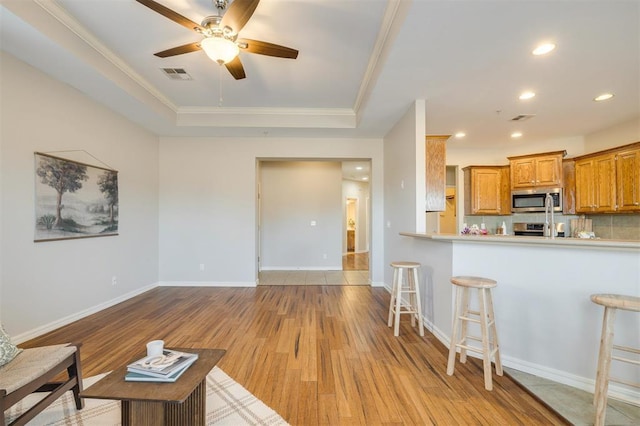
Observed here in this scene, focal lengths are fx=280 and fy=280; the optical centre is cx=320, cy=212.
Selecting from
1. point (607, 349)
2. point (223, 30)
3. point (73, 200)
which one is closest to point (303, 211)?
point (73, 200)

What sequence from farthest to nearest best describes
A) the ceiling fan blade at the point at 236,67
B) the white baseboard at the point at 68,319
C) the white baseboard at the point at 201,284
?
the white baseboard at the point at 201,284
the white baseboard at the point at 68,319
the ceiling fan blade at the point at 236,67

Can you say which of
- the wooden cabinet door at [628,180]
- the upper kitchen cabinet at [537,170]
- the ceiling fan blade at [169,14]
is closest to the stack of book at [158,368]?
the ceiling fan blade at [169,14]

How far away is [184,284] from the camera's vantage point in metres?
5.21

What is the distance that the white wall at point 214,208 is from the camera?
17.1 ft

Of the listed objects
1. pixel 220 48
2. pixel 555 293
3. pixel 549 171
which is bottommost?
pixel 555 293

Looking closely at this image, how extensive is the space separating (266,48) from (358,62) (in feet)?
4.07

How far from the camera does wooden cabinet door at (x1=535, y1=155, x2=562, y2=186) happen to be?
5109 mm

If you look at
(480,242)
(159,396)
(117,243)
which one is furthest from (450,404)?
(117,243)

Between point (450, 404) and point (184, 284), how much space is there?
4.74m

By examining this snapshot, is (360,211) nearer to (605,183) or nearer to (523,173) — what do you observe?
(523,173)

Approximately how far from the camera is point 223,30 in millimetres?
2230

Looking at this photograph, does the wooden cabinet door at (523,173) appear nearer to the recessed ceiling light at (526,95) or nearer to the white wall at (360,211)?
the recessed ceiling light at (526,95)

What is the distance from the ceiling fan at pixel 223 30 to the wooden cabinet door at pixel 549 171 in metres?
5.19

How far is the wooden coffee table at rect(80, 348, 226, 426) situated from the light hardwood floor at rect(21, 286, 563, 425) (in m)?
0.58
